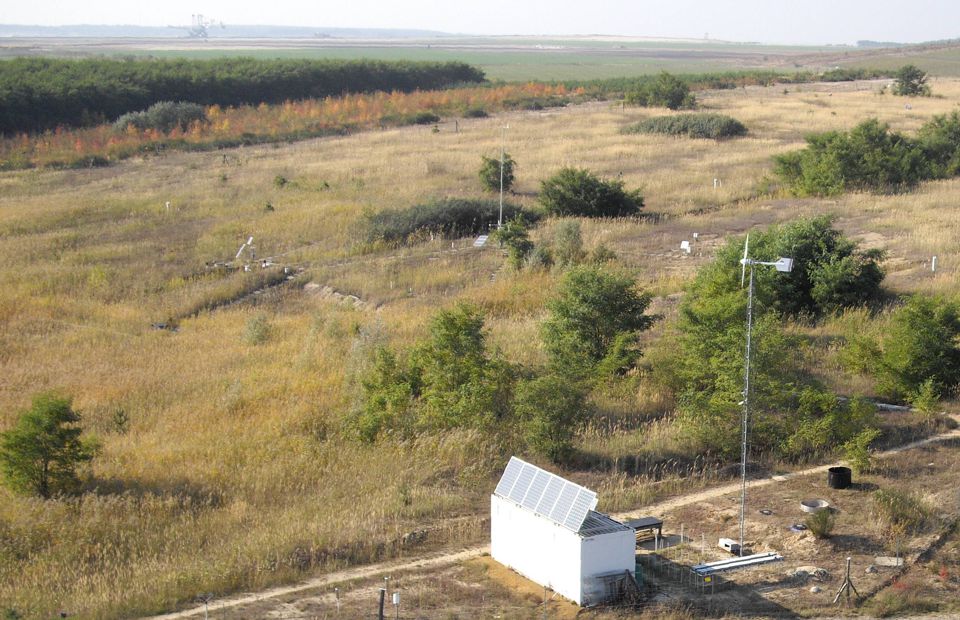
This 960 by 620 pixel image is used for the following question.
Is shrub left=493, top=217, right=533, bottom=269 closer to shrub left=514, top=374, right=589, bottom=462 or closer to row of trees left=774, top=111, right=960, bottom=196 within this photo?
shrub left=514, top=374, right=589, bottom=462

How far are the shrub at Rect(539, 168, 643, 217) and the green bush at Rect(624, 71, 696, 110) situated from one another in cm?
3449

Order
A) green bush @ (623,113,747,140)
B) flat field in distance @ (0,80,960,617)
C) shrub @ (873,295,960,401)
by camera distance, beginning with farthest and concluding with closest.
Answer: green bush @ (623,113,747,140) < shrub @ (873,295,960,401) < flat field in distance @ (0,80,960,617)

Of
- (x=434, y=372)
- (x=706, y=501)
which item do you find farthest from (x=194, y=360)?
(x=706, y=501)

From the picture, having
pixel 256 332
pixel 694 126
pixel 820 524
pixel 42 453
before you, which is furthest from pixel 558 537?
pixel 694 126

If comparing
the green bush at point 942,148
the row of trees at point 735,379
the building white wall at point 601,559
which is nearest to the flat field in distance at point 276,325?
the row of trees at point 735,379

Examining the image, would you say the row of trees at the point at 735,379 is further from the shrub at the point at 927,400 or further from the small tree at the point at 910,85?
the small tree at the point at 910,85

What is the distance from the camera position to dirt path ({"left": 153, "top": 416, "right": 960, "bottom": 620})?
41.0ft

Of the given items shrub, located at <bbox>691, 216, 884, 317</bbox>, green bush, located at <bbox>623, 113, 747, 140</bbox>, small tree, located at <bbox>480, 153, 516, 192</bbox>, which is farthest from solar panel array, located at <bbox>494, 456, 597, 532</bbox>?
green bush, located at <bbox>623, 113, 747, 140</bbox>

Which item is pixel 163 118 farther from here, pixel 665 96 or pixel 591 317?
pixel 591 317

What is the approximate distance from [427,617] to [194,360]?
1316 centimetres

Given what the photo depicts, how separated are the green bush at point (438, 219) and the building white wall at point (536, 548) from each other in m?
21.3

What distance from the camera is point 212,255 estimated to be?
3409 centimetres

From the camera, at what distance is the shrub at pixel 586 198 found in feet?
120

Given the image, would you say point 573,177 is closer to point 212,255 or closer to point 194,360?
point 212,255
